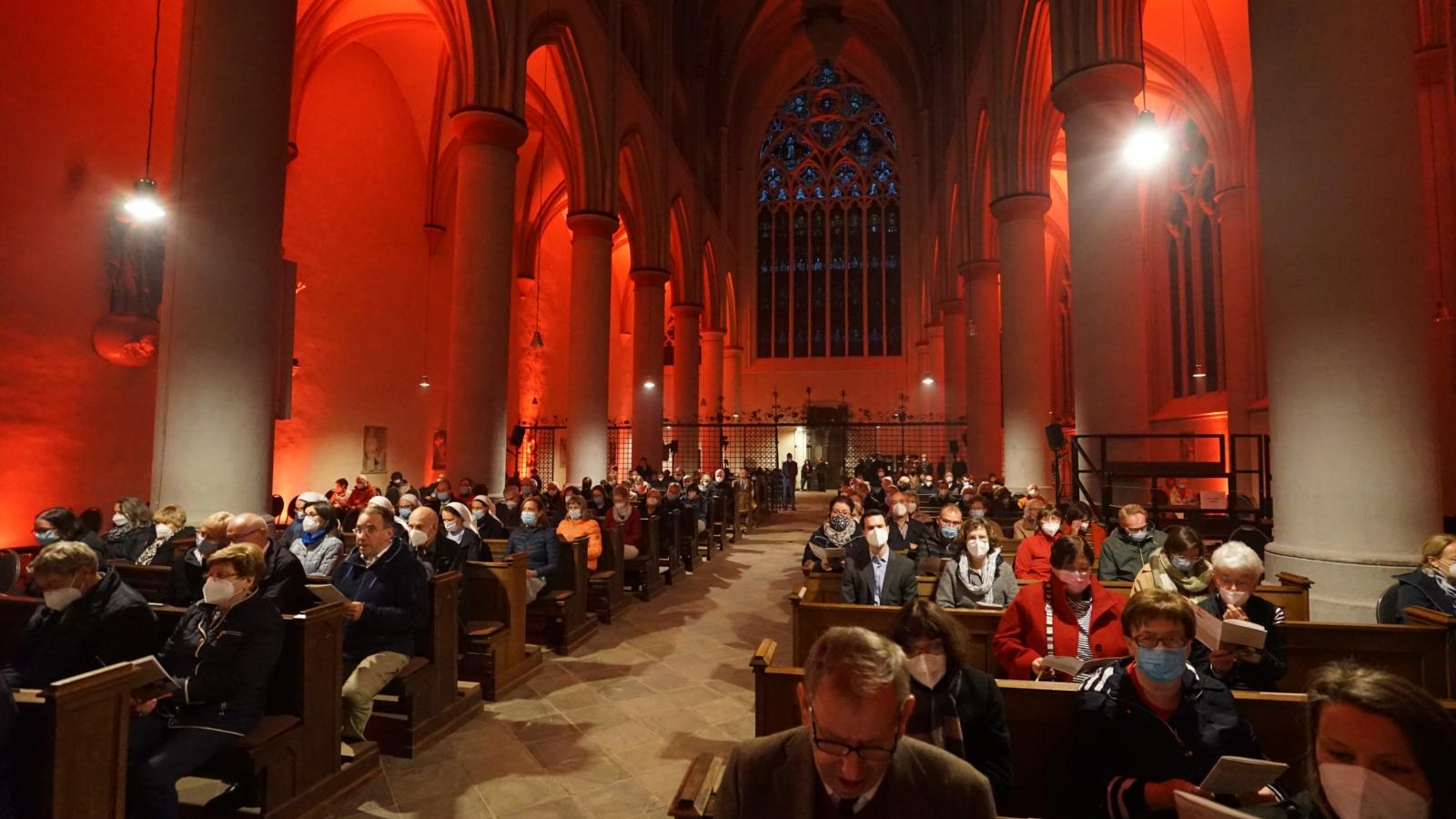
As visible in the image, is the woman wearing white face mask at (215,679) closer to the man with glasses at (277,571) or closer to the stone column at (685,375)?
the man with glasses at (277,571)

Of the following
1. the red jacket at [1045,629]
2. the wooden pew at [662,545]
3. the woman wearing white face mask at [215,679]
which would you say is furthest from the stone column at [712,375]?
the woman wearing white face mask at [215,679]

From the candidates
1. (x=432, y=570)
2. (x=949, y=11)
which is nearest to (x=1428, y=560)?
(x=432, y=570)

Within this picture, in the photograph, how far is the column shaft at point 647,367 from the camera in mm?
16844

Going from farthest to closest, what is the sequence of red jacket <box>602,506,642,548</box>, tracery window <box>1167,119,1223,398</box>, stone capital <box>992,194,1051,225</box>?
tracery window <box>1167,119,1223,398</box>, stone capital <box>992,194,1051,225</box>, red jacket <box>602,506,642,548</box>

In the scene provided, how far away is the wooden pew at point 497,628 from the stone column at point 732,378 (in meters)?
22.6

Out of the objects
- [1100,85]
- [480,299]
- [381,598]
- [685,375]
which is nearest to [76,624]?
[381,598]

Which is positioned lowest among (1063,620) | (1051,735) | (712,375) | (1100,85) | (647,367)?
(1051,735)

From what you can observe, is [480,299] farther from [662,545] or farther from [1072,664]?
[1072,664]

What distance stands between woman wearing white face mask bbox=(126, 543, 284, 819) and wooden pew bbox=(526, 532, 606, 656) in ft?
10.0

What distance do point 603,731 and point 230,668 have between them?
221 cm

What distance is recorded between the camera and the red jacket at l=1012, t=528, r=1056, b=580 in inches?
219

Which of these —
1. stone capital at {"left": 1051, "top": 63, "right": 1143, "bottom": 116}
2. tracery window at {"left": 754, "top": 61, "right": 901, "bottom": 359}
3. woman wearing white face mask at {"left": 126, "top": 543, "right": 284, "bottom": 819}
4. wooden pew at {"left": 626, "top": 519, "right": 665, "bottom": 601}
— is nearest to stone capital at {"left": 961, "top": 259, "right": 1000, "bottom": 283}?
stone capital at {"left": 1051, "top": 63, "right": 1143, "bottom": 116}

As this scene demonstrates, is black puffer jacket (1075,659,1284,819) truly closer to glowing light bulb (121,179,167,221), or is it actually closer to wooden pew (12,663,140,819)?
wooden pew (12,663,140,819)

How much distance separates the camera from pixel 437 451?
55.1ft
